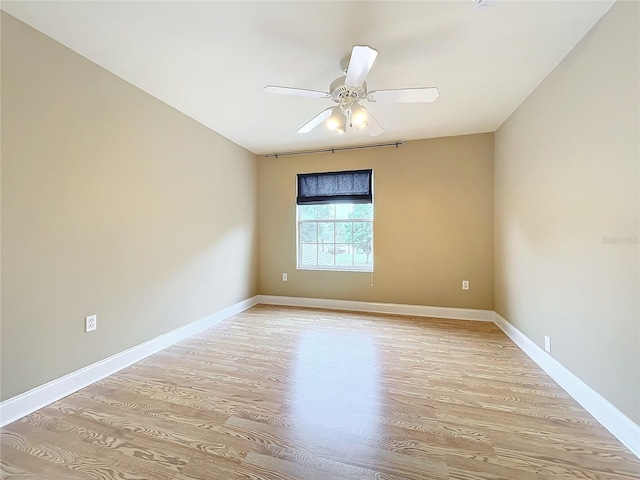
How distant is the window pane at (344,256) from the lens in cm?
420

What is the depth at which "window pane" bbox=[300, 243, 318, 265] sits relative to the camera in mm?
4363

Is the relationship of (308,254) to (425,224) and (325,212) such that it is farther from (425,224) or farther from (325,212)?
(425,224)

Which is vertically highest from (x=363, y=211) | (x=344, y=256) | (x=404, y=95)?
(x=404, y=95)

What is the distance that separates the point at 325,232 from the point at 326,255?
0.37 metres

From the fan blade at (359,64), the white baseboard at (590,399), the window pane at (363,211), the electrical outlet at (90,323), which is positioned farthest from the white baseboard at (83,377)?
the white baseboard at (590,399)

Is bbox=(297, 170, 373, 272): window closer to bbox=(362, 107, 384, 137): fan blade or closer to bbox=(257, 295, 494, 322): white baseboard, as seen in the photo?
bbox=(257, 295, 494, 322): white baseboard

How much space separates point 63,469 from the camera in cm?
130

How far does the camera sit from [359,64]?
165cm

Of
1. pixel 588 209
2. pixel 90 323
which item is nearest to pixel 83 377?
pixel 90 323

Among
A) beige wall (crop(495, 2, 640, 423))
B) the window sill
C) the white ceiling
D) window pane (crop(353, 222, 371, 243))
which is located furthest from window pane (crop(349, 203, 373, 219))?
beige wall (crop(495, 2, 640, 423))

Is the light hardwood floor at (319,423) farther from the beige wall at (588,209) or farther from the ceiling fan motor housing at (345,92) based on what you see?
the ceiling fan motor housing at (345,92)

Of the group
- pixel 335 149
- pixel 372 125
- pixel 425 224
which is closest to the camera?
pixel 372 125

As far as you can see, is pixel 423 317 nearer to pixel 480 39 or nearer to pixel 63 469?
pixel 480 39

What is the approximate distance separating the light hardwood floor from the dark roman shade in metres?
2.28
